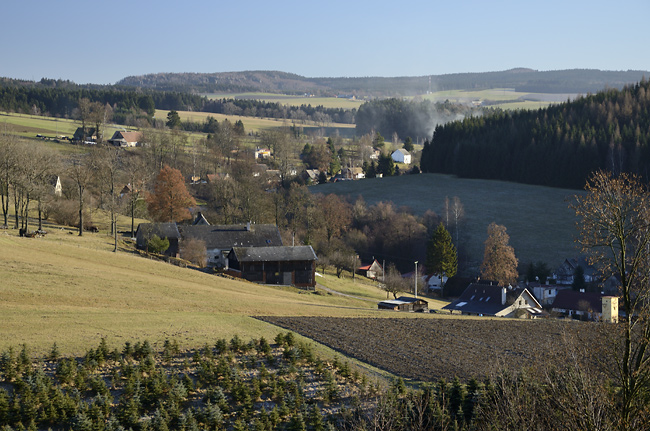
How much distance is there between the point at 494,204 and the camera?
326 feet

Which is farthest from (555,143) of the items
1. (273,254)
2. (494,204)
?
(273,254)

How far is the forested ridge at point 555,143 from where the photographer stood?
97.9 m

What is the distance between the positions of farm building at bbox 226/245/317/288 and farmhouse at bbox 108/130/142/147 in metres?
74.6

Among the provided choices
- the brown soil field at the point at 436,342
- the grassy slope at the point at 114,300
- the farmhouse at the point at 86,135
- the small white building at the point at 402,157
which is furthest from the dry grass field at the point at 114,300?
the small white building at the point at 402,157

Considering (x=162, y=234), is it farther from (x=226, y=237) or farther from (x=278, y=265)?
(x=278, y=265)

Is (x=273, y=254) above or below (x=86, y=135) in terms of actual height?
below

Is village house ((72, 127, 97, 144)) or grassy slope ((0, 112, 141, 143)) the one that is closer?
village house ((72, 127, 97, 144))

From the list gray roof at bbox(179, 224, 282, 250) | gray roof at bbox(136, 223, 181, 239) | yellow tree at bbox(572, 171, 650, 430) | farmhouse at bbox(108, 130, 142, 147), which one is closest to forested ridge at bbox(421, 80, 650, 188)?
gray roof at bbox(179, 224, 282, 250)

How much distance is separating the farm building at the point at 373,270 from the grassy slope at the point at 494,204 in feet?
38.1

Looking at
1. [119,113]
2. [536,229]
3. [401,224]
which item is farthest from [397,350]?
[119,113]

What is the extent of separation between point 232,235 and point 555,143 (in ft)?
201

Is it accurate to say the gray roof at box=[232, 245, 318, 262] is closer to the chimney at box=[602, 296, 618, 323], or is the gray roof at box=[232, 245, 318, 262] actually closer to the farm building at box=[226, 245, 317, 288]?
the farm building at box=[226, 245, 317, 288]

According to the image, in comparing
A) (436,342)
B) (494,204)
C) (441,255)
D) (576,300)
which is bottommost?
(576,300)

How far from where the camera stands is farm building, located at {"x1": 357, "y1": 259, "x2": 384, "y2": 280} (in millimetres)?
79938
